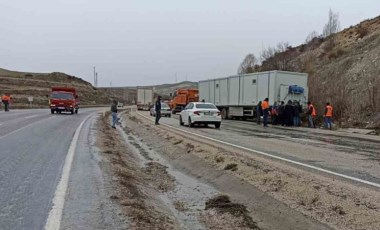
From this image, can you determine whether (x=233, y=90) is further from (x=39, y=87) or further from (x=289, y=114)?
(x=39, y=87)

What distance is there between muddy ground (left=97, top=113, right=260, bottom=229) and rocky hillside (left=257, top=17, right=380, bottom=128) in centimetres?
1904

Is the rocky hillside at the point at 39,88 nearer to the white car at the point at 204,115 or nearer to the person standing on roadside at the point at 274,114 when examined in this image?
the person standing on roadside at the point at 274,114

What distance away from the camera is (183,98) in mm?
55188

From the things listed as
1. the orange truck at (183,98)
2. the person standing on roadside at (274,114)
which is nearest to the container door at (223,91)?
the person standing on roadside at (274,114)

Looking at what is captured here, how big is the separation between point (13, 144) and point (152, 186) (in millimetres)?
7493

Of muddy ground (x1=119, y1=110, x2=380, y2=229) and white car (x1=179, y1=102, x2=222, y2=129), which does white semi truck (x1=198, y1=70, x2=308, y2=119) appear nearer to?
white car (x1=179, y1=102, x2=222, y2=129)

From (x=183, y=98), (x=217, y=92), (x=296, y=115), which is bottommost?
(x=296, y=115)

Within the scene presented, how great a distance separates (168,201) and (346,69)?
122 feet

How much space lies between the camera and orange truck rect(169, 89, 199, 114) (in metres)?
54.5

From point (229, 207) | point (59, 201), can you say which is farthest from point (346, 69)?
point (59, 201)

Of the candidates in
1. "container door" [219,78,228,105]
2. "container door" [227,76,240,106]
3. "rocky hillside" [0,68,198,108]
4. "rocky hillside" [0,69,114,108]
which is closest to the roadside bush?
"container door" [219,78,228,105]

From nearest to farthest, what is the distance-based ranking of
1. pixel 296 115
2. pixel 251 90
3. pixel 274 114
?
pixel 296 115 → pixel 274 114 → pixel 251 90

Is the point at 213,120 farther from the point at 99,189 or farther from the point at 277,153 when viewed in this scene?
the point at 99,189

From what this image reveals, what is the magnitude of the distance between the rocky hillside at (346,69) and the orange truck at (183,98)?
41.2ft
